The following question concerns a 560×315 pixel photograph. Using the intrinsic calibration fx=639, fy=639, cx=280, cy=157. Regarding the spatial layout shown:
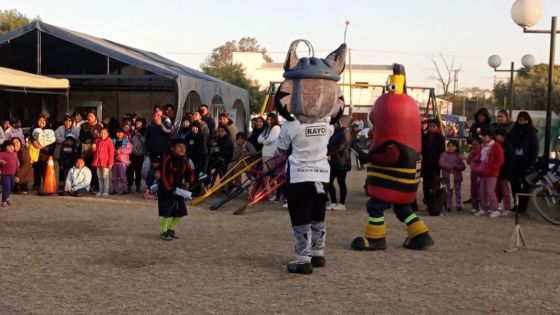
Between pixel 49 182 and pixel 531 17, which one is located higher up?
pixel 531 17

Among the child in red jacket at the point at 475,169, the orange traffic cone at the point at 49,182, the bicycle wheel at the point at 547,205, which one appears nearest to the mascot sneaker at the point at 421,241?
the bicycle wheel at the point at 547,205

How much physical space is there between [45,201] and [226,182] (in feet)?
10.4

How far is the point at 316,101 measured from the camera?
6.57m

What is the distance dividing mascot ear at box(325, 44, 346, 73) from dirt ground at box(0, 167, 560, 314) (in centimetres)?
207

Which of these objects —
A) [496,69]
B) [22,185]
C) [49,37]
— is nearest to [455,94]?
[496,69]

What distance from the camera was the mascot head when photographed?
6.55 meters

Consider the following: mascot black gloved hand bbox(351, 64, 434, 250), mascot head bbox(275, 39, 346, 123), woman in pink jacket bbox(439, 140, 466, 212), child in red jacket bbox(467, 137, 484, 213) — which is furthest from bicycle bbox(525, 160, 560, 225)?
mascot head bbox(275, 39, 346, 123)

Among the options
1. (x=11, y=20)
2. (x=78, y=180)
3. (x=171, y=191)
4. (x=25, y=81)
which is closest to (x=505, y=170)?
(x=171, y=191)

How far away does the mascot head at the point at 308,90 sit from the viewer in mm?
6551

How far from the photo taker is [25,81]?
13.4 metres

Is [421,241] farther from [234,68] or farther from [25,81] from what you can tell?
[234,68]

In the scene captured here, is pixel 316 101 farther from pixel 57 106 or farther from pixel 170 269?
pixel 57 106

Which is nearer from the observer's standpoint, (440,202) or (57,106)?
(440,202)

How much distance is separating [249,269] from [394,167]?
2.09 m
